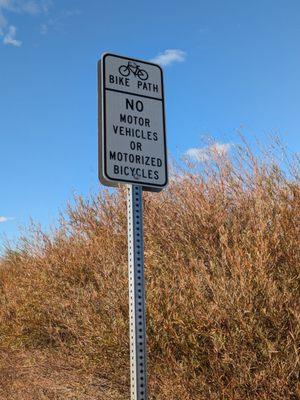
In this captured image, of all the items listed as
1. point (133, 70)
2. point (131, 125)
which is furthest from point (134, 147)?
point (133, 70)

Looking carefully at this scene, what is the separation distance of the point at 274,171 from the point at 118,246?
2.34 m

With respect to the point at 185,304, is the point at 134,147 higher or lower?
higher

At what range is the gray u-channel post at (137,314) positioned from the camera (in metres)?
2.59

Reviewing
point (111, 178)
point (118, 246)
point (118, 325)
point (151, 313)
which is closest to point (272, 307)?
point (151, 313)

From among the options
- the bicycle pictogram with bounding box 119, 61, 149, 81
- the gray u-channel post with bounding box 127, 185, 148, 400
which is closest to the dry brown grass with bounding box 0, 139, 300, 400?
the gray u-channel post with bounding box 127, 185, 148, 400

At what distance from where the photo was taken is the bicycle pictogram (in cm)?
296

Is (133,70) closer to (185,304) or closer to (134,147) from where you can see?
(134,147)

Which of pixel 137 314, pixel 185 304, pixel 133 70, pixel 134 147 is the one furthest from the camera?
pixel 185 304

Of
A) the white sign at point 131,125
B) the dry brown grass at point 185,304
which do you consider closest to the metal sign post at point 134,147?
the white sign at point 131,125

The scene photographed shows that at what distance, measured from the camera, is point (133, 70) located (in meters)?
3.00

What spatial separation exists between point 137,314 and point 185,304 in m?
1.49

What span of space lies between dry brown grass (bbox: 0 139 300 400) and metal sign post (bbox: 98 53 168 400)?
1273 millimetres

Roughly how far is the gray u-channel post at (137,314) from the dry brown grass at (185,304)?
48.2 inches

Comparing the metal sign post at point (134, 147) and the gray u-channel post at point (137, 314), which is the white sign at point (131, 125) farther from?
A: the gray u-channel post at point (137, 314)
